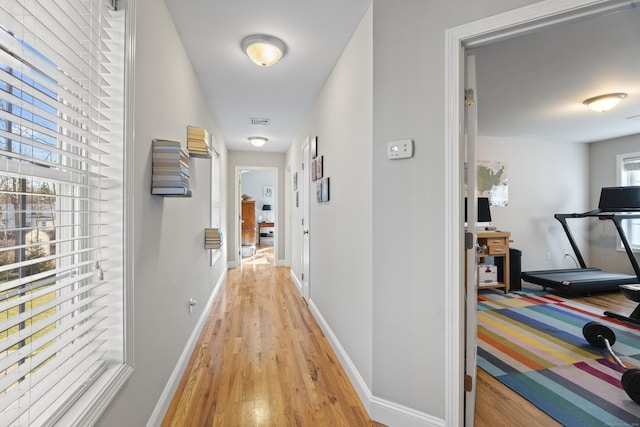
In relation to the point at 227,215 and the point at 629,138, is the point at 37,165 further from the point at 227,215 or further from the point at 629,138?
the point at 629,138

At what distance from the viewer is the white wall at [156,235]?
1387 mm

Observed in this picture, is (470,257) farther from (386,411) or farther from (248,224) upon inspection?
(248,224)

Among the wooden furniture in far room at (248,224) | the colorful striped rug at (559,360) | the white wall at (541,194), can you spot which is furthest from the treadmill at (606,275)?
the wooden furniture in far room at (248,224)

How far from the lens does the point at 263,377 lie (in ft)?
7.08

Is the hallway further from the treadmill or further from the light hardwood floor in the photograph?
the treadmill

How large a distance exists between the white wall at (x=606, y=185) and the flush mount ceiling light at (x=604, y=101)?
89.7 inches

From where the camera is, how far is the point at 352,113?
2.18 meters

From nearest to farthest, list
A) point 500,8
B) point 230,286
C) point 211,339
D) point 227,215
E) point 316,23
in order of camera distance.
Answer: point 500,8 → point 316,23 → point 211,339 → point 230,286 → point 227,215

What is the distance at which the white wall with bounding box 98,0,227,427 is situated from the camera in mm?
1387

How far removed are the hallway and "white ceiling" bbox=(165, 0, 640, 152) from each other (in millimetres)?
2502

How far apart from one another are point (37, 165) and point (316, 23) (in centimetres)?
185

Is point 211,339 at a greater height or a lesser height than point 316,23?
lesser

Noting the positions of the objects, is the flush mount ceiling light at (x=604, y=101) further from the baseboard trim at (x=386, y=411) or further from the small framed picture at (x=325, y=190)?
the baseboard trim at (x=386, y=411)

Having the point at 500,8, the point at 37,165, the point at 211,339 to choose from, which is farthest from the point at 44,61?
the point at 211,339
